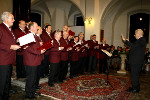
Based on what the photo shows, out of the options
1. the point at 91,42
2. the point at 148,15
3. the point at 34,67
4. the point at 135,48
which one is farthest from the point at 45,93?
the point at 148,15

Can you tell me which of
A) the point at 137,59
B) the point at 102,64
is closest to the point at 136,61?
the point at 137,59

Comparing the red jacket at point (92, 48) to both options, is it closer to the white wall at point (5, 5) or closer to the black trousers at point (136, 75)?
the black trousers at point (136, 75)

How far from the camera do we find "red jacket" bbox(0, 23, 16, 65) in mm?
2404

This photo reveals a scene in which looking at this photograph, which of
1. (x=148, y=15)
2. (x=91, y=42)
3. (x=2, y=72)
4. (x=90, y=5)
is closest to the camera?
(x=2, y=72)

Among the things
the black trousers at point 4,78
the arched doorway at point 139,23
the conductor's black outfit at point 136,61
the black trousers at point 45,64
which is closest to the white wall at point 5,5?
the black trousers at point 45,64

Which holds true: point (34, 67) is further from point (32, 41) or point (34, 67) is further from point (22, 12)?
point (22, 12)

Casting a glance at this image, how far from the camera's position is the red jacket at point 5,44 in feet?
7.89

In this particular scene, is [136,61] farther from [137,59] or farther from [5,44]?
[5,44]

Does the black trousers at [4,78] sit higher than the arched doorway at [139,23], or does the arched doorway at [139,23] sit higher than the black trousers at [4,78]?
the arched doorway at [139,23]

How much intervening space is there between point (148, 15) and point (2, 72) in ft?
40.4

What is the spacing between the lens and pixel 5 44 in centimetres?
245

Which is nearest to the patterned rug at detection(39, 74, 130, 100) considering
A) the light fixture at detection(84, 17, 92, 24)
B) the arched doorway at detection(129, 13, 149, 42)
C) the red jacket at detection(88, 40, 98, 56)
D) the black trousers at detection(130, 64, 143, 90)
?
the black trousers at detection(130, 64, 143, 90)

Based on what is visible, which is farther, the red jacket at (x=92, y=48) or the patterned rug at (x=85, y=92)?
the red jacket at (x=92, y=48)

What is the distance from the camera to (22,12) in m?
6.80
